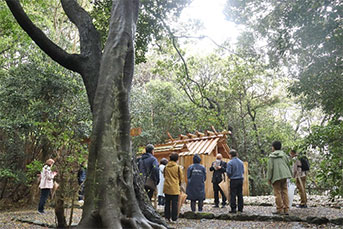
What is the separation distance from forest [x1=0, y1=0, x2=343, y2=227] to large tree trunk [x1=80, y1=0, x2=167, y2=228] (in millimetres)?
21

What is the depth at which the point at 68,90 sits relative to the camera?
43.9ft

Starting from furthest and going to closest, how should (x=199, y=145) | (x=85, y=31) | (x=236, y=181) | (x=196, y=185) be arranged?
(x=199, y=145) → (x=196, y=185) → (x=236, y=181) → (x=85, y=31)

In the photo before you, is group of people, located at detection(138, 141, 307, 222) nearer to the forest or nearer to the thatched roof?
the forest

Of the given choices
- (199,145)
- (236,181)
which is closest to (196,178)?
(236,181)

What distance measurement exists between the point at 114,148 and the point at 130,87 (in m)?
1.39

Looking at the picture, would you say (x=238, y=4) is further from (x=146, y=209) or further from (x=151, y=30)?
(x=146, y=209)

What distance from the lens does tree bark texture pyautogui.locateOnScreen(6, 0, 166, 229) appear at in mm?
4680

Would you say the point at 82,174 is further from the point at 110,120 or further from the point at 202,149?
the point at 110,120

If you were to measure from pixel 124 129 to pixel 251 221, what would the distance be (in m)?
3.90

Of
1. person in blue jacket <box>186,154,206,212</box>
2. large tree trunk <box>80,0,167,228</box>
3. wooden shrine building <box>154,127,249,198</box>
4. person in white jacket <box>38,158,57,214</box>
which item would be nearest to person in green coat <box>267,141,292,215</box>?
person in blue jacket <box>186,154,206,212</box>

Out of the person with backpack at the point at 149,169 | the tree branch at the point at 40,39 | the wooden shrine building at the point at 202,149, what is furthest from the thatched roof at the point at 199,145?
the tree branch at the point at 40,39

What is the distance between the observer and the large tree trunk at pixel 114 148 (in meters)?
4.65

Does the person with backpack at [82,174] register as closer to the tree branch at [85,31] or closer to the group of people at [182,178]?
the group of people at [182,178]

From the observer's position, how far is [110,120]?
16.8 feet
